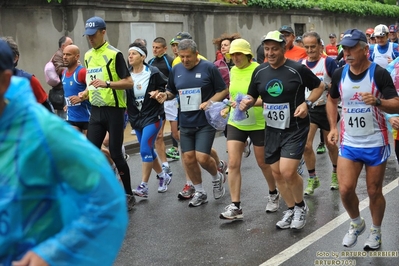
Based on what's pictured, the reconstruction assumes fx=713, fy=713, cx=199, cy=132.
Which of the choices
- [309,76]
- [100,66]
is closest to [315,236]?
[309,76]

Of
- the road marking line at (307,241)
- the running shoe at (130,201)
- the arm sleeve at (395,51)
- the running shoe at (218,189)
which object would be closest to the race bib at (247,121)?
the running shoe at (218,189)

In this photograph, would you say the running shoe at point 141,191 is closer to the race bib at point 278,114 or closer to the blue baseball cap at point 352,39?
the race bib at point 278,114

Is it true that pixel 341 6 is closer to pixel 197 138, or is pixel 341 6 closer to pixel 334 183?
pixel 334 183

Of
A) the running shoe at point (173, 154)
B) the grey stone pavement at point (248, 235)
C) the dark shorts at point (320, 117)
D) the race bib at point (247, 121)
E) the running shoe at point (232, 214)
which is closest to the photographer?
the grey stone pavement at point (248, 235)

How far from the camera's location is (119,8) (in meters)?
17.8

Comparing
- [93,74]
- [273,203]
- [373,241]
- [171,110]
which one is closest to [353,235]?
[373,241]

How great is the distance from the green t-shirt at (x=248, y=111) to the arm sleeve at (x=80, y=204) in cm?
555

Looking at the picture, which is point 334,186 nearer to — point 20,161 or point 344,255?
point 344,255

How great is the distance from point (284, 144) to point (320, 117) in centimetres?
229

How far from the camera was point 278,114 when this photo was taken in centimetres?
697

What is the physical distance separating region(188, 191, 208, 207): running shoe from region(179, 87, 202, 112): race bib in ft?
3.32

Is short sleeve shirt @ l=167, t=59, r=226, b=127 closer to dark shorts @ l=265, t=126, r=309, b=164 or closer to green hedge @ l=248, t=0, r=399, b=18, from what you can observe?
dark shorts @ l=265, t=126, r=309, b=164

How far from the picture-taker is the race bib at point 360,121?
5.95m

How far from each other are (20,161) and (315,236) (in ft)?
16.4
